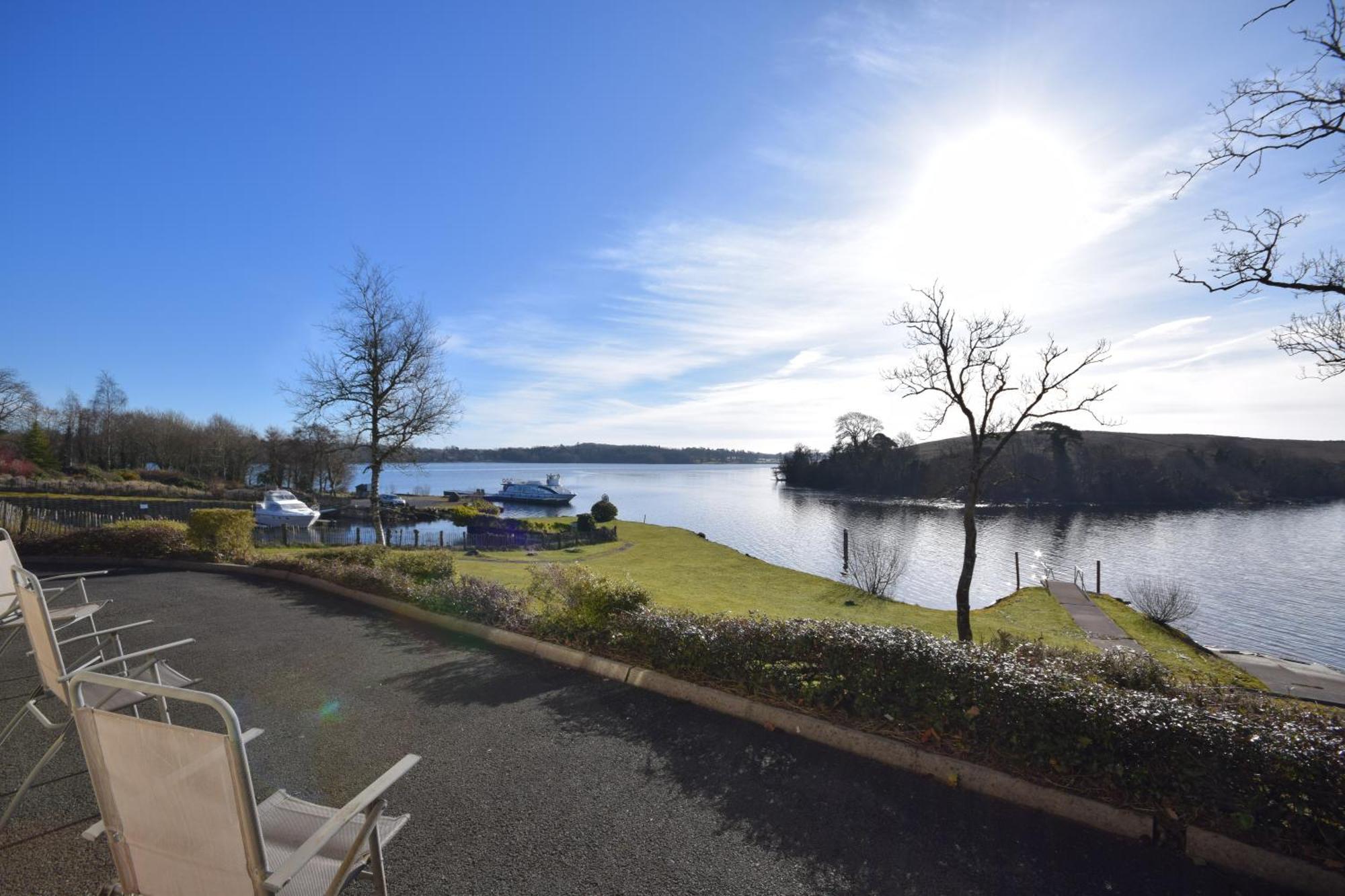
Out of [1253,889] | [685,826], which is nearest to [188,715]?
[685,826]

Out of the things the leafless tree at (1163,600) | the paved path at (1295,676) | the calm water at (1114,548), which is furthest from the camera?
the calm water at (1114,548)

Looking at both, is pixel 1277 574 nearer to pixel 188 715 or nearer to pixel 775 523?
pixel 775 523

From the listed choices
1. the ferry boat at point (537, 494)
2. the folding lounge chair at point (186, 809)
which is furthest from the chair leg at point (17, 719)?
Result: the ferry boat at point (537, 494)

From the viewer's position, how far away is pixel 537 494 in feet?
229

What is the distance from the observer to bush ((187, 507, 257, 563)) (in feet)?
38.6

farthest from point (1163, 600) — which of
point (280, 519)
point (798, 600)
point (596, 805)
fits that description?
point (280, 519)

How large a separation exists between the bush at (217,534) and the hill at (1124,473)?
2782 inches

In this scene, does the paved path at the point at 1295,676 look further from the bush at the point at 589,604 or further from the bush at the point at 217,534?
the bush at the point at 217,534

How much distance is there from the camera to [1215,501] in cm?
7556

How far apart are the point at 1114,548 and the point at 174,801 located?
174 feet

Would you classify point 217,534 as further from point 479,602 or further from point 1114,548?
point 1114,548

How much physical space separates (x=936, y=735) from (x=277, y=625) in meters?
8.09

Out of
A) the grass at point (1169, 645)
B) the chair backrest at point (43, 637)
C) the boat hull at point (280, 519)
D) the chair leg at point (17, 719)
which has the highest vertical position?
the chair backrest at point (43, 637)

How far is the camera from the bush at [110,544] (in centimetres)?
1165
